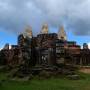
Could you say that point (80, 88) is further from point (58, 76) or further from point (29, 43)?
point (29, 43)

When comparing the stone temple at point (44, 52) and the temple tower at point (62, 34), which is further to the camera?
the temple tower at point (62, 34)

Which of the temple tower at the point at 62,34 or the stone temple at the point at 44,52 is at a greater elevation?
the temple tower at the point at 62,34

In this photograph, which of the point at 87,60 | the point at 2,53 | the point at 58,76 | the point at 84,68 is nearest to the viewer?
the point at 58,76

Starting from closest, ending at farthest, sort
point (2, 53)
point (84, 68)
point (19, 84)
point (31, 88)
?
point (31, 88), point (19, 84), point (84, 68), point (2, 53)

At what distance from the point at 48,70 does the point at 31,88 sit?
47.0 ft

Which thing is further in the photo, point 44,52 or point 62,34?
point 62,34

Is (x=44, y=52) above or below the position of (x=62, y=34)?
below

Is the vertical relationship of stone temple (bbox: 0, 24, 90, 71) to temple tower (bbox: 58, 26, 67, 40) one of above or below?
below

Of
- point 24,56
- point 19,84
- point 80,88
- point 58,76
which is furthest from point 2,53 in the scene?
point 80,88

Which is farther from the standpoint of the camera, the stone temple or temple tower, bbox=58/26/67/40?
temple tower, bbox=58/26/67/40

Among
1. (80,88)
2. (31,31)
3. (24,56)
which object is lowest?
(80,88)

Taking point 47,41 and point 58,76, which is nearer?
point 58,76

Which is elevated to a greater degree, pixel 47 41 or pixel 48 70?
pixel 47 41

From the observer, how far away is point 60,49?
5600 cm
